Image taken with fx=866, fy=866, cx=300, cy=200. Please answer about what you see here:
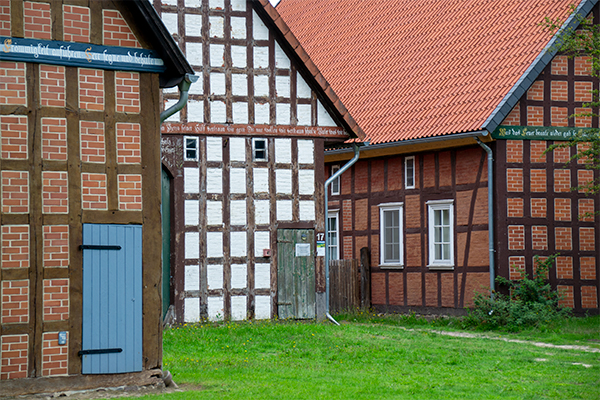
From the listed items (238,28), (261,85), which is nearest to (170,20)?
(238,28)

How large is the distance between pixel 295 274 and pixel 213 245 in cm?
176

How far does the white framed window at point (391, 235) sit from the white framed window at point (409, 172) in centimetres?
50

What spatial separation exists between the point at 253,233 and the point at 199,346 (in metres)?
3.91

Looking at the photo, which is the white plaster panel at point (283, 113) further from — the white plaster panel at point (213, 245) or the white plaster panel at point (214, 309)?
the white plaster panel at point (214, 309)

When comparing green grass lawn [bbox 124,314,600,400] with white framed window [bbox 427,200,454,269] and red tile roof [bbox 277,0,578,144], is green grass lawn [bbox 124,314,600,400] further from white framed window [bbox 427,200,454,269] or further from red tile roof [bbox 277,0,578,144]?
red tile roof [bbox 277,0,578,144]

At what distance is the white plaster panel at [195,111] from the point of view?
16625mm

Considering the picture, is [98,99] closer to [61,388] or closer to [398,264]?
[61,388]

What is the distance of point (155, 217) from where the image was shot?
10117 mm

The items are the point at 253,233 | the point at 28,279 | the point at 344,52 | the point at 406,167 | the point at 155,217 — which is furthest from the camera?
the point at 344,52

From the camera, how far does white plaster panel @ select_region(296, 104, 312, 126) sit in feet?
56.5

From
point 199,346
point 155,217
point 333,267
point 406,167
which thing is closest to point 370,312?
point 333,267

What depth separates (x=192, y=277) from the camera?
16.6 metres

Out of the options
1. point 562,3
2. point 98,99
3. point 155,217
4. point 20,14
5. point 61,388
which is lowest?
point 61,388

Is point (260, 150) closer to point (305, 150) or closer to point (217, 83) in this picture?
point (305, 150)
